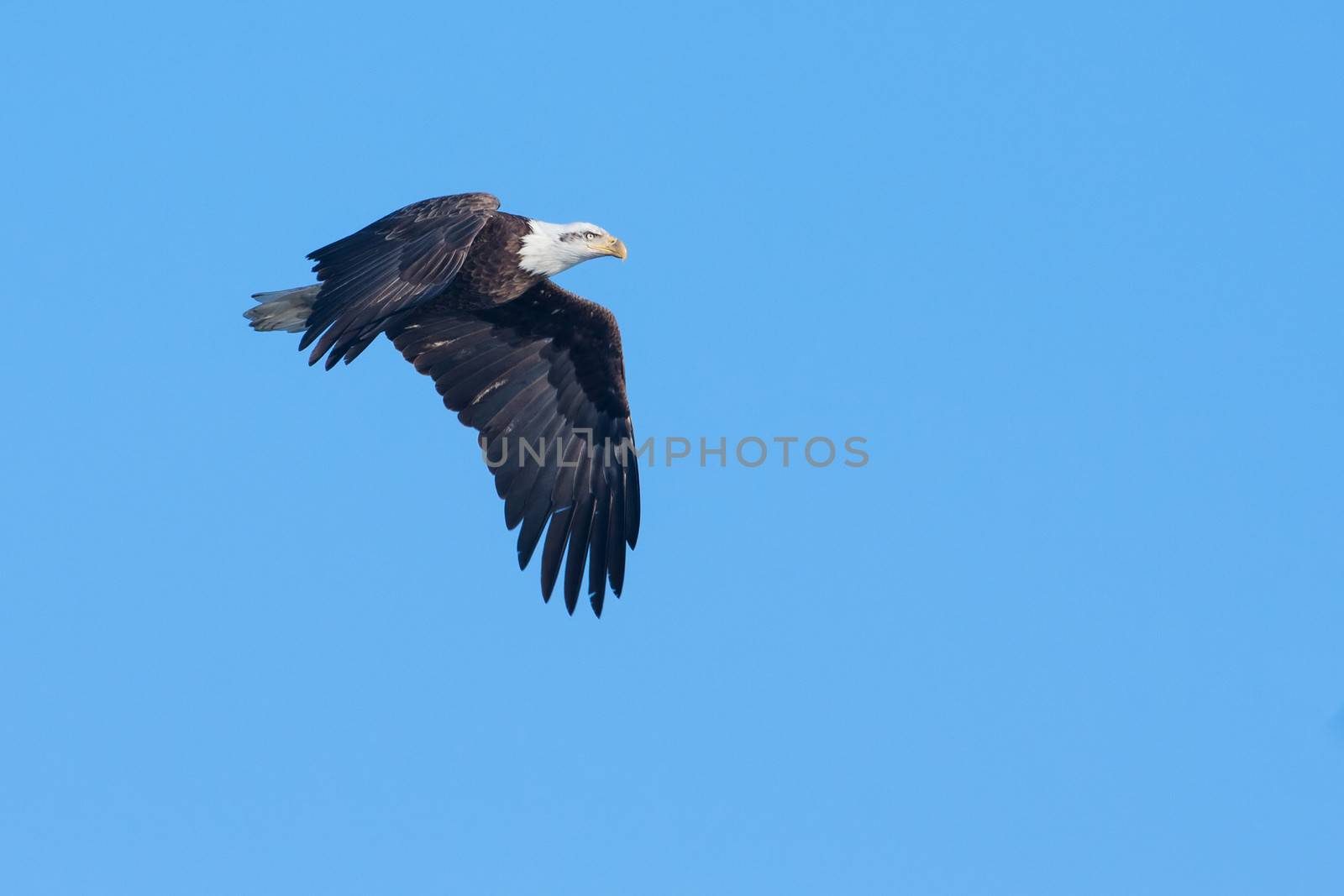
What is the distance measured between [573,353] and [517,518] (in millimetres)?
1575

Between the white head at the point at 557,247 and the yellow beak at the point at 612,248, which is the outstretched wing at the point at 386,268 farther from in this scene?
the yellow beak at the point at 612,248

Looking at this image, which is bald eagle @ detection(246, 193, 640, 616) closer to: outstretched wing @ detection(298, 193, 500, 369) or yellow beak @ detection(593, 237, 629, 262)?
yellow beak @ detection(593, 237, 629, 262)

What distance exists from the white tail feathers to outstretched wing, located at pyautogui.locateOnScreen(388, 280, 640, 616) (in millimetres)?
792

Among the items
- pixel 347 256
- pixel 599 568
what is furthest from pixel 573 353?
pixel 347 256

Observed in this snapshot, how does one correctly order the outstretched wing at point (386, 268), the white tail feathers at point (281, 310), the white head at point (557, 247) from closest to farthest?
the outstretched wing at point (386, 268) → the white head at point (557, 247) → the white tail feathers at point (281, 310)

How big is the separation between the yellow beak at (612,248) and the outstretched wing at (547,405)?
88 cm

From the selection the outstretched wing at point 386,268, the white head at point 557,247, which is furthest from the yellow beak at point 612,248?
the outstretched wing at point 386,268

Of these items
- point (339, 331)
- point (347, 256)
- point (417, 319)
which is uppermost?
point (417, 319)

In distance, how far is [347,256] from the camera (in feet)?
41.9

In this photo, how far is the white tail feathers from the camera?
47.5 feet

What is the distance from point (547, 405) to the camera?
15.2 meters

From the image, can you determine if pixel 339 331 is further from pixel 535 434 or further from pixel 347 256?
pixel 535 434

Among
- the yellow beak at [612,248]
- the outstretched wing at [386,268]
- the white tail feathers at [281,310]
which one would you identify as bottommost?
the outstretched wing at [386,268]

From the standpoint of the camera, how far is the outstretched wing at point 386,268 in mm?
12008
